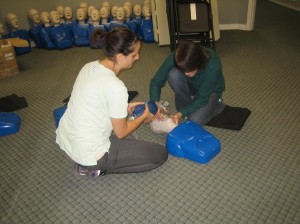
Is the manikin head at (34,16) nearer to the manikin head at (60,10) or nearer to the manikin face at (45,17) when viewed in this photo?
the manikin face at (45,17)

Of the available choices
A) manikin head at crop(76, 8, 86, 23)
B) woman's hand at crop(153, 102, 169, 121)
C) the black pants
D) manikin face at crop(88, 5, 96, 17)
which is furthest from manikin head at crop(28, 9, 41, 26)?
the black pants

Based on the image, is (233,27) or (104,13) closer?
(104,13)

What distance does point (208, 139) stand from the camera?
1823 mm

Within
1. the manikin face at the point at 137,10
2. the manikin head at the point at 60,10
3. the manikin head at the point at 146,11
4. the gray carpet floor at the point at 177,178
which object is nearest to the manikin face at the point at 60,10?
the manikin head at the point at 60,10

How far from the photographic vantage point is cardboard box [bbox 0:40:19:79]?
299 cm

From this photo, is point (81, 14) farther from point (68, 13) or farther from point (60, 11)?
point (60, 11)

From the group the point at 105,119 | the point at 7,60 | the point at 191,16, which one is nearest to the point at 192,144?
the point at 105,119

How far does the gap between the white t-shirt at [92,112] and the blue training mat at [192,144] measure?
1.48 feet

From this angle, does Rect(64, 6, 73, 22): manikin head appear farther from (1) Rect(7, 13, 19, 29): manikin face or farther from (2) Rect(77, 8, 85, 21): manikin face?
(1) Rect(7, 13, 19, 29): manikin face

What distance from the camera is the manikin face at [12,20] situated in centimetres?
360

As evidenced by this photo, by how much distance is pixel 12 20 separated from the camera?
3617mm

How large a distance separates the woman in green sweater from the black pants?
0.92 ft

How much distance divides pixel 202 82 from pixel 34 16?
2714 millimetres

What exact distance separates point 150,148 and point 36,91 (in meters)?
1.56
